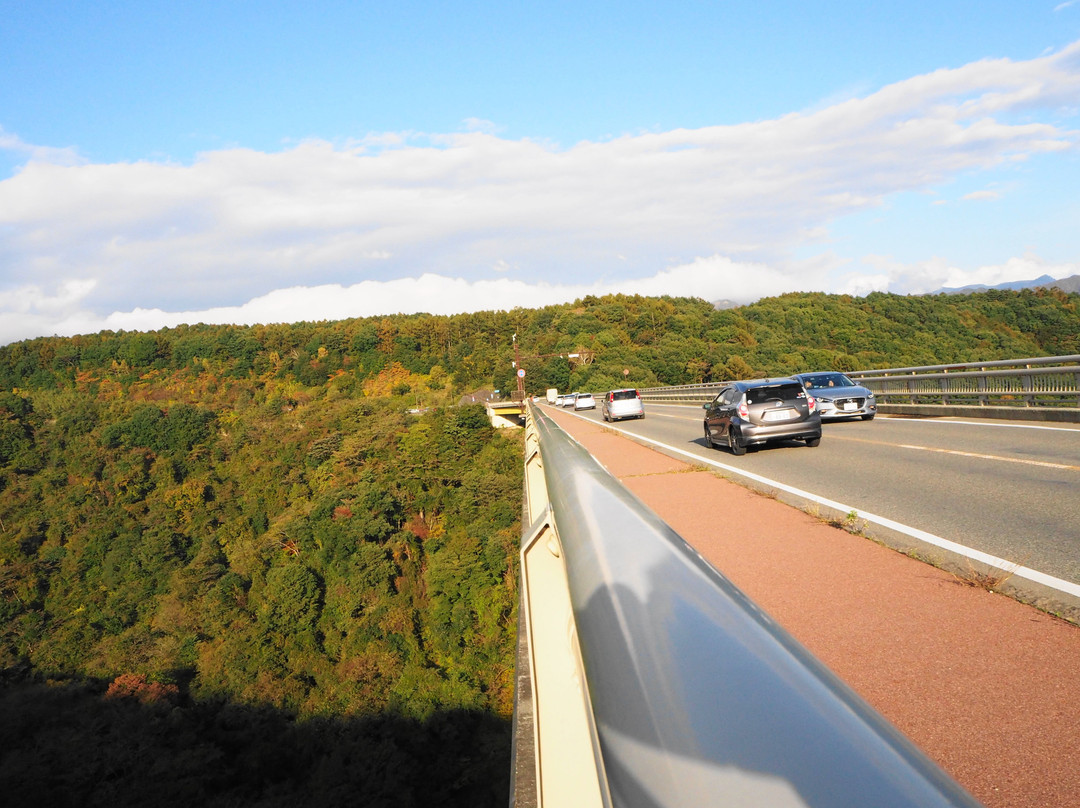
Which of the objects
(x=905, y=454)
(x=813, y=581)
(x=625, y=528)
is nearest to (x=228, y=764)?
(x=905, y=454)

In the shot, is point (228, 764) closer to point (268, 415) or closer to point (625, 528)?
point (625, 528)

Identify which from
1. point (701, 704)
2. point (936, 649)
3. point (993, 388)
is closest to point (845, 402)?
point (993, 388)

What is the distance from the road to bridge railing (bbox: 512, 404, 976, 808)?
5292 millimetres

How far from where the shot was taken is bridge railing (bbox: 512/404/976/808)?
79 cm

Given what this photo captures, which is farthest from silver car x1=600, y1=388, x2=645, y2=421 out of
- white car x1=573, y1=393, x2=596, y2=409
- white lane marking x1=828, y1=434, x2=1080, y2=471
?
white car x1=573, y1=393, x2=596, y2=409

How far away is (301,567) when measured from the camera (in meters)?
54.6

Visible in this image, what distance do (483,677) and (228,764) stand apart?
15933 mm

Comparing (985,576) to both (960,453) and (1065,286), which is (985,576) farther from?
(1065,286)

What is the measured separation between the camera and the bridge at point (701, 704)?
793 mm

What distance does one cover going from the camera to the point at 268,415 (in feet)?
333

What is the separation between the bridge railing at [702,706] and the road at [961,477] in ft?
17.4

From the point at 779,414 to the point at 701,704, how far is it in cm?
1546

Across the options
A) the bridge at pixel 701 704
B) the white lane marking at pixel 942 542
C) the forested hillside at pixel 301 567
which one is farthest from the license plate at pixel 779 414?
the bridge at pixel 701 704

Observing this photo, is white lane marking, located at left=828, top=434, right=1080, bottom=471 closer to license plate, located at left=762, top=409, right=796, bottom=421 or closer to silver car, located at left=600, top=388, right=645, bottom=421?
license plate, located at left=762, top=409, right=796, bottom=421
